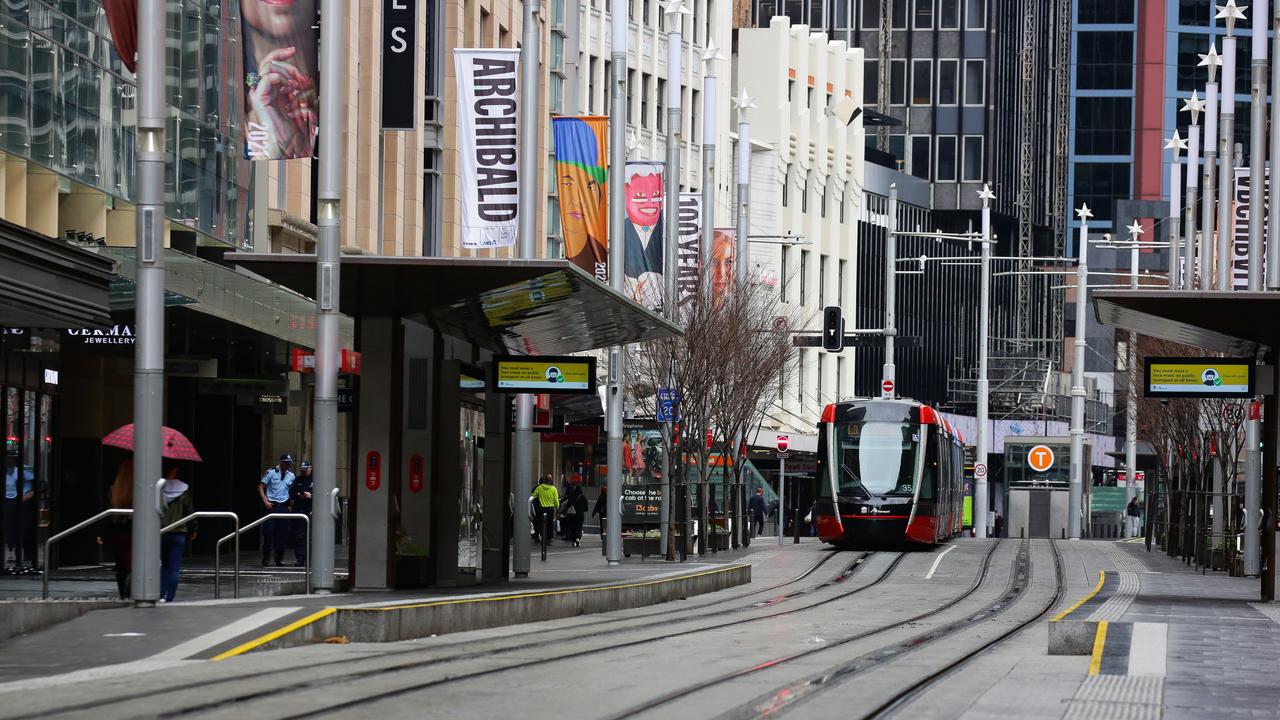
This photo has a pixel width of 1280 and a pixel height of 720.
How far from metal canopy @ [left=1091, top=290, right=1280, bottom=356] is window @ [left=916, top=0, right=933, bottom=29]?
8941 cm

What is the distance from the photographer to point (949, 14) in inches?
4550

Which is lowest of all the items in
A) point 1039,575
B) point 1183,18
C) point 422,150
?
point 1039,575

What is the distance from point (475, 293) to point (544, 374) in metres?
3.61

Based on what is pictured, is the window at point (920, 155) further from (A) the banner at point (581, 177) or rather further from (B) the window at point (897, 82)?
(A) the banner at point (581, 177)

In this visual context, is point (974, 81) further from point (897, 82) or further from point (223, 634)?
point (223, 634)

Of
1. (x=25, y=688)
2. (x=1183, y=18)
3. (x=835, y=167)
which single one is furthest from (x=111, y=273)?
(x=1183, y=18)

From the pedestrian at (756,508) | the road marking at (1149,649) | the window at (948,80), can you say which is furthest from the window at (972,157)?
the road marking at (1149,649)

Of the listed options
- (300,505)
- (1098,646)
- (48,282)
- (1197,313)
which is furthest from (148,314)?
(300,505)

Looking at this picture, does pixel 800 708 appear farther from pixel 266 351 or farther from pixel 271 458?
pixel 271 458

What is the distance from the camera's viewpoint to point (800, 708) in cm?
1363

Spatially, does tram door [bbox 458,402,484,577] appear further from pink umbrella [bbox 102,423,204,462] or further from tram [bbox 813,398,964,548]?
tram [bbox 813,398,964,548]

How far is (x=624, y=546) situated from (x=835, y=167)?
55.1 metres

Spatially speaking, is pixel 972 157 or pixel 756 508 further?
pixel 972 157

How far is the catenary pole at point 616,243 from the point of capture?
1404 inches
